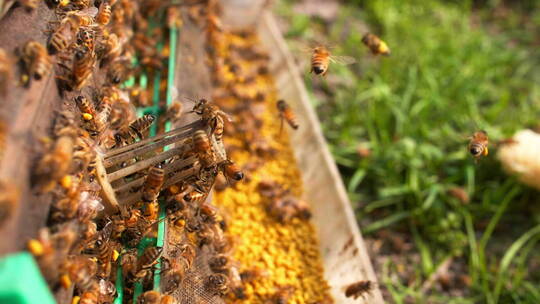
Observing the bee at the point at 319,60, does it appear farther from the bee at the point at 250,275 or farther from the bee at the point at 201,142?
the bee at the point at 250,275

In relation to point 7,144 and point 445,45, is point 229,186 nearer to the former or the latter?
point 7,144

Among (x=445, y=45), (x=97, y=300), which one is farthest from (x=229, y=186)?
(x=445, y=45)

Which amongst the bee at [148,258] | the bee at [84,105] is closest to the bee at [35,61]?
the bee at [84,105]

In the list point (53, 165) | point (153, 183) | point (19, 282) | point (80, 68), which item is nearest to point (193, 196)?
point (153, 183)

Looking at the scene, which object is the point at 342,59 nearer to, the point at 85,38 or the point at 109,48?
the point at 109,48

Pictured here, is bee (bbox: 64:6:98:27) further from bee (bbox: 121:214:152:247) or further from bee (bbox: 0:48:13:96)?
bee (bbox: 121:214:152:247)
